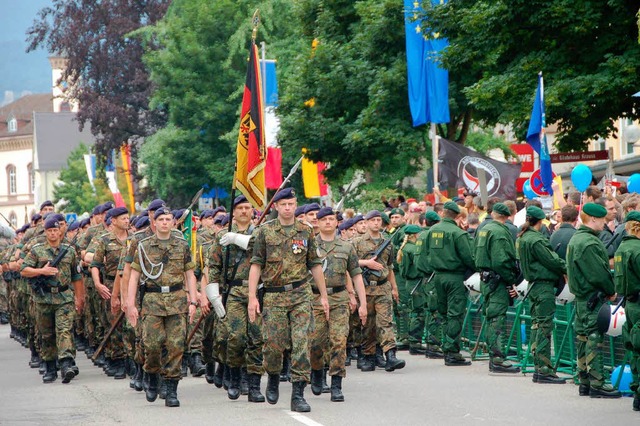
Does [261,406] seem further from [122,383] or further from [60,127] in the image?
[60,127]

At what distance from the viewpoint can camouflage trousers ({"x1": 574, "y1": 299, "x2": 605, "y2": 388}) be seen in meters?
13.2

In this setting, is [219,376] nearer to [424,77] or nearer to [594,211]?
[594,211]

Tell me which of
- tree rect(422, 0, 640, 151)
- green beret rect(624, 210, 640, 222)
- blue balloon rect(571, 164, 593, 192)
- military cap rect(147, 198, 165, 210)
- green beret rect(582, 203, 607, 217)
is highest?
tree rect(422, 0, 640, 151)

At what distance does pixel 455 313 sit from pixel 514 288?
131 centimetres

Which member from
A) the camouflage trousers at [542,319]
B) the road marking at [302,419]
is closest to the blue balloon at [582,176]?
the camouflage trousers at [542,319]

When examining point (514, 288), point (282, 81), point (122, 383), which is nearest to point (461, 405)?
point (514, 288)

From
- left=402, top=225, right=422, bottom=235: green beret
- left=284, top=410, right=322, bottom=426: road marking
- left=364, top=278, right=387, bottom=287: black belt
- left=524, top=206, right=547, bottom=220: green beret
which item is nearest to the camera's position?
left=284, top=410, right=322, bottom=426: road marking

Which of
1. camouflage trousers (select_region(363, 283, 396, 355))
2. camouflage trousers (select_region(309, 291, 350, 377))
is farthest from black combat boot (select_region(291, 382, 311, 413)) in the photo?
camouflage trousers (select_region(363, 283, 396, 355))

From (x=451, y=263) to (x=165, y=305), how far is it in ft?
14.8

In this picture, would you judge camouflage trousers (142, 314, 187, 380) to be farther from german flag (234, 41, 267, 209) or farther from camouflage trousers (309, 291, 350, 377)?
german flag (234, 41, 267, 209)

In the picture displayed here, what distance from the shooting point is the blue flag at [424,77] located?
29.9 m

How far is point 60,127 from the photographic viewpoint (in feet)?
499

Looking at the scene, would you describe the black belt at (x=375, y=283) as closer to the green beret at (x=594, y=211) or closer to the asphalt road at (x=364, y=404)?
the asphalt road at (x=364, y=404)

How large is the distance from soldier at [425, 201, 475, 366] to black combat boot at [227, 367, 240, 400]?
12.3 feet
